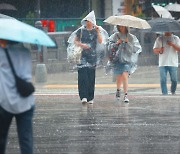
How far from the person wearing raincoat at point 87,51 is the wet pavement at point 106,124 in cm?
42

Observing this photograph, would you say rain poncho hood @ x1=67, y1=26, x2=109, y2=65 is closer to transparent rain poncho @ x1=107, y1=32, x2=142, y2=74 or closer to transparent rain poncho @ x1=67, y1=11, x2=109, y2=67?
transparent rain poncho @ x1=67, y1=11, x2=109, y2=67

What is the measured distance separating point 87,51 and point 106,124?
319 centimetres

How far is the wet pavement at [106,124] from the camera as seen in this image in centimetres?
1044

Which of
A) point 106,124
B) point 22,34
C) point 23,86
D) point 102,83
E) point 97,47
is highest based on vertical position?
point 22,34

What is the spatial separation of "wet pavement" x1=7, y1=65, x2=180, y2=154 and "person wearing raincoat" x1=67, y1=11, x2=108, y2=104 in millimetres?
419

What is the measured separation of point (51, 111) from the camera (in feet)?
49.0

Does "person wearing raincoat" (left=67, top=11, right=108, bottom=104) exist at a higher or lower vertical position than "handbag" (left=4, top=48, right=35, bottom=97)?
lower

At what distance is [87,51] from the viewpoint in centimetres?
1572

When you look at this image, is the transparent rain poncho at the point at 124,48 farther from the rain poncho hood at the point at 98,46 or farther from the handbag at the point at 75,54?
the handbag at the point at 75,54

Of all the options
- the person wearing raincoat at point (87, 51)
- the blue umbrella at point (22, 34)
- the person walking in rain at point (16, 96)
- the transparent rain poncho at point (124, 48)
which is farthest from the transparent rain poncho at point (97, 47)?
the blue umbrella at point (22, 34)

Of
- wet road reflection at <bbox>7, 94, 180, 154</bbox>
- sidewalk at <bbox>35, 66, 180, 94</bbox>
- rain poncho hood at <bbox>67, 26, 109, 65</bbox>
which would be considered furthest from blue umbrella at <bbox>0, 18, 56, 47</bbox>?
sidewalk at <bbox>35, 66, 180, 94</bbox>

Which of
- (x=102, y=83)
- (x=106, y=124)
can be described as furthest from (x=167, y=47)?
(x=106, y=124)

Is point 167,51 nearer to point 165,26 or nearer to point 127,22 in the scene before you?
point 165,26

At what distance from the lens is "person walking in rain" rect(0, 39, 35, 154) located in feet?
26.1
